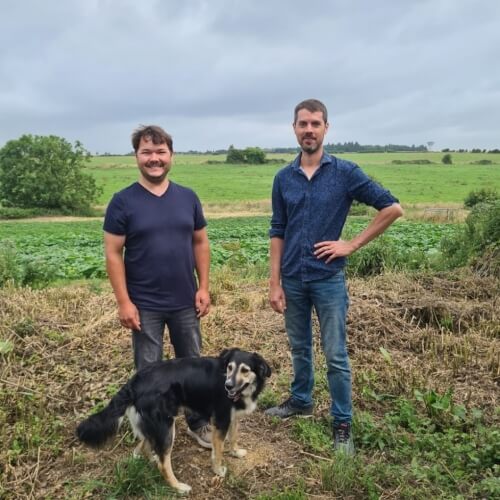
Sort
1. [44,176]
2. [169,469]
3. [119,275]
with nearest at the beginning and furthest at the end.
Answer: [169,469], [119,275], [44,176]

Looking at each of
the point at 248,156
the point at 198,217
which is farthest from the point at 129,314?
the point at 248,156

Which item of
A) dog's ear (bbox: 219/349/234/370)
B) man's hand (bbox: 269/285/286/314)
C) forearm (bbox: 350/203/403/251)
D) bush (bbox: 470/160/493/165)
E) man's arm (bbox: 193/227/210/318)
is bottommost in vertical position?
dog's ear (bbox: 219/349/234/370)

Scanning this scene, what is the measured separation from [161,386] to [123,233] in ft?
3.85

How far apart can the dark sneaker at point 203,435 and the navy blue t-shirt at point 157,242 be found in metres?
1.10

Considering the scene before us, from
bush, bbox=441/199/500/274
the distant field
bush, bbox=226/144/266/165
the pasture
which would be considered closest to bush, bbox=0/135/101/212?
the distant field

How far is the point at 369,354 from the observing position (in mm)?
5637

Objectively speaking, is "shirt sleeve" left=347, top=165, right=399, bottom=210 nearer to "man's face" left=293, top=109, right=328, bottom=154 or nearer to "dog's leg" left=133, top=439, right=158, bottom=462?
"man's face" left=293, top=109, right=328, bottom=154

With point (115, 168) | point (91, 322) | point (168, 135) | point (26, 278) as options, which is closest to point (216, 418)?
point (168, 135)

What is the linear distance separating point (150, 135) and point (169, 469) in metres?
2.45

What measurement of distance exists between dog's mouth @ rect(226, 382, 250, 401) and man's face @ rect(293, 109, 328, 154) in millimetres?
1905

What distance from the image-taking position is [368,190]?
3869 millimetres

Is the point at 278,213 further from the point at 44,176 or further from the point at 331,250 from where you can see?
the point at 44,176

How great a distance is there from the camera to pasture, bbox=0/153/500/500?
354cm

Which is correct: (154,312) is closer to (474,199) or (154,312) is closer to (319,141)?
(319,141)
